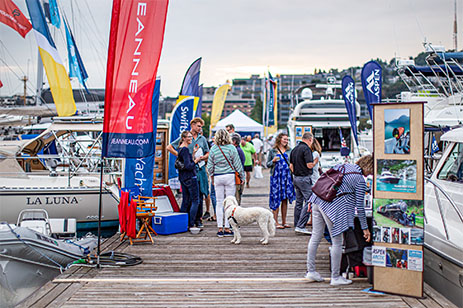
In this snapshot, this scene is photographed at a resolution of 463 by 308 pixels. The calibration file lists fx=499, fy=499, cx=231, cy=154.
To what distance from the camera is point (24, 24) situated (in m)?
12.0

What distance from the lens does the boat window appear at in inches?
293

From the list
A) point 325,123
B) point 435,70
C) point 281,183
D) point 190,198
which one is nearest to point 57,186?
point 190,198

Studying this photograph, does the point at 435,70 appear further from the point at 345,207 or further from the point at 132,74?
the point at 132,74

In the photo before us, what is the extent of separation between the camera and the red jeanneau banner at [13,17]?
1111 cm

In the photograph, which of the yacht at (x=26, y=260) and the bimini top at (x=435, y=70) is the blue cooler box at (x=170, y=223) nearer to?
the yacht at (x=26, y=260)

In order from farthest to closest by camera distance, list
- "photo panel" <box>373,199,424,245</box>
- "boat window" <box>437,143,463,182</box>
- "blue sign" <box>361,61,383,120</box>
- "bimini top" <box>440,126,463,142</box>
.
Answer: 1. "blue sign" <box>361,61,383,120</box>
2. "boat window" <box>437,143,463,182</box>
3. "bimini top" <box>440,126,463,142</box>
4. "photo panel" <box>373,199,424,245</box>

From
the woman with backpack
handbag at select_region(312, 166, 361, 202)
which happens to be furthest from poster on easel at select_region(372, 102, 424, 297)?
the woman with backpack

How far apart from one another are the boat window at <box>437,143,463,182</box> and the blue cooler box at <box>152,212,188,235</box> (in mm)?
4809

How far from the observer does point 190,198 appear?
10.0m

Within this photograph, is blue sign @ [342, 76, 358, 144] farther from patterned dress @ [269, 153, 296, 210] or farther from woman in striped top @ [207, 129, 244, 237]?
woman in striped top @ [207, 129, 244, 237]

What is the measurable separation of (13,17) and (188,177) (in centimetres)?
579

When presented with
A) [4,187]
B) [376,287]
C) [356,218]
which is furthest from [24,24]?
[376,287]

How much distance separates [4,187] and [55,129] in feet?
5.91

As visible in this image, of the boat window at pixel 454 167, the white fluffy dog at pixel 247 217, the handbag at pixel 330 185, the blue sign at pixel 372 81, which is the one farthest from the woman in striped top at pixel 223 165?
the blue sign at pixel 372 81
